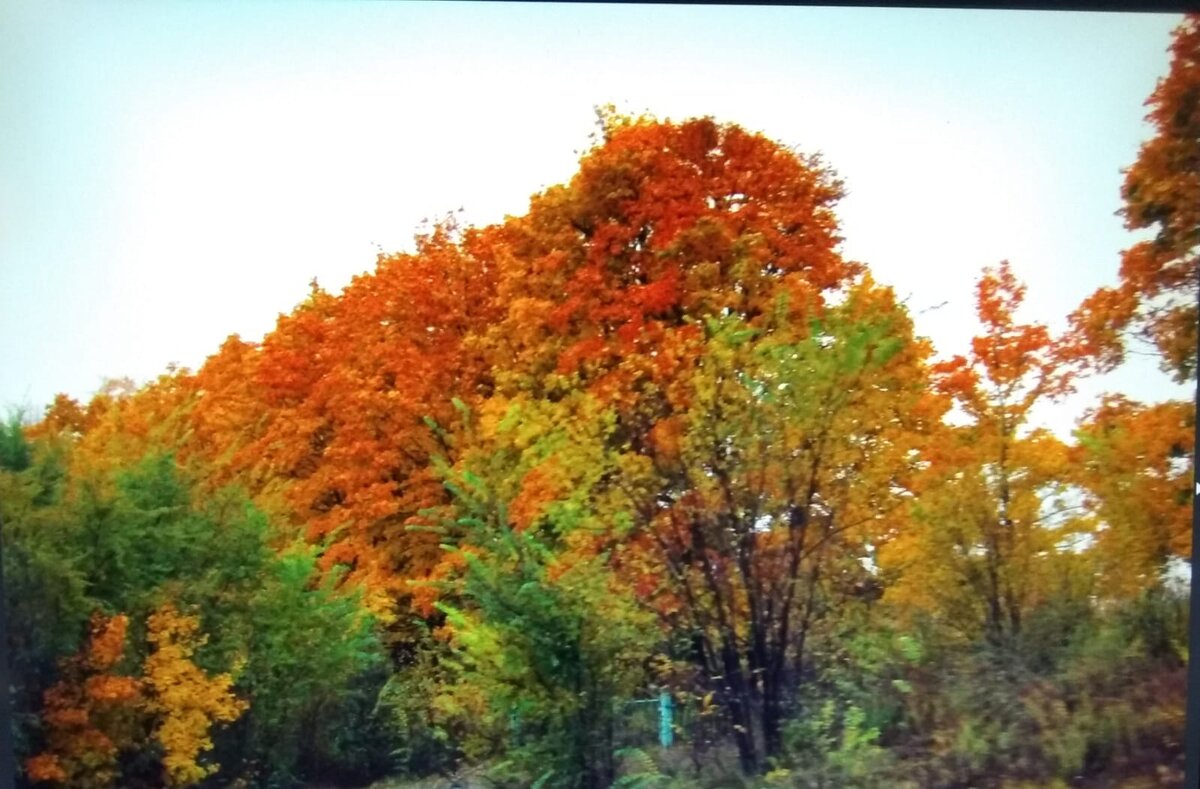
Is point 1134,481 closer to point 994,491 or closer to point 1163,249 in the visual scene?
point 994,491

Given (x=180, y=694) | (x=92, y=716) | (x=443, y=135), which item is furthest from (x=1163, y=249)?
(x=92, y=716)

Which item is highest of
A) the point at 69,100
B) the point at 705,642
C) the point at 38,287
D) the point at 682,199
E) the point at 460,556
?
the point at 69,100

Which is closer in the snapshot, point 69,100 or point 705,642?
point 69,100

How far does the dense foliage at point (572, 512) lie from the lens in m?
2.02

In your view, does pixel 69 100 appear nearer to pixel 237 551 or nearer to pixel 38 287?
pixel 38 287

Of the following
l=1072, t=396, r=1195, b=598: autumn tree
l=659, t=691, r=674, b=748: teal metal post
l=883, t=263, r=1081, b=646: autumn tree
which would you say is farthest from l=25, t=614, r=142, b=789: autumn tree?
l=1072, t=396, r=1195, b=598: autumn tree

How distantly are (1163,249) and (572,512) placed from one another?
1.54 metres

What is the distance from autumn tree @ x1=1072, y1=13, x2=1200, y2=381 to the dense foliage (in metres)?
0.01

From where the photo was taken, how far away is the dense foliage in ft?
6.62

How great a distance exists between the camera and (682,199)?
2031 mm

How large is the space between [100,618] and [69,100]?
45.0 inches

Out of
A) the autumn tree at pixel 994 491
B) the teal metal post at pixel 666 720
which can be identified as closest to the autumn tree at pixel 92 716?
the teal metal post at pixel 666 720

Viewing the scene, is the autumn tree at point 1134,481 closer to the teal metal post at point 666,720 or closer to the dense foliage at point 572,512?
the dense foliage at point 572,512

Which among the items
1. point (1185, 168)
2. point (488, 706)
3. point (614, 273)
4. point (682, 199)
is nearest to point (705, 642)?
point (488, 706)
